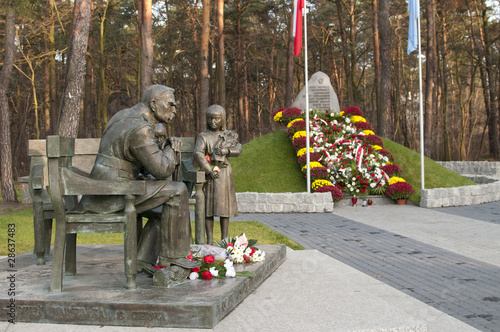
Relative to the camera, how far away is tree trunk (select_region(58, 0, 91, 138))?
1252cm

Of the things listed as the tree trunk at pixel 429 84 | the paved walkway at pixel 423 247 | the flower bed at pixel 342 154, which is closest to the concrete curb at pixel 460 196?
the paved walkway at pixel 423 247

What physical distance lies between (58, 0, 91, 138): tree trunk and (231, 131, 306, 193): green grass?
17.0ft

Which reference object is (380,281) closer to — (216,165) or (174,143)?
(216,165)

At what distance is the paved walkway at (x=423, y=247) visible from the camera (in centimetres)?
554

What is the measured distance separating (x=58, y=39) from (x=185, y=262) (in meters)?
31.6

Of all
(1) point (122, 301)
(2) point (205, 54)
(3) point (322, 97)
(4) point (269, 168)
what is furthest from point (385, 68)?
(1) point (122, 301)

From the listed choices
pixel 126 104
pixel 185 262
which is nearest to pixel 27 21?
pixel 126 104

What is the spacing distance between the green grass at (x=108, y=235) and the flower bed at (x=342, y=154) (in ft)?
14.3

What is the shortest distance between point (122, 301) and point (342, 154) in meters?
12.9

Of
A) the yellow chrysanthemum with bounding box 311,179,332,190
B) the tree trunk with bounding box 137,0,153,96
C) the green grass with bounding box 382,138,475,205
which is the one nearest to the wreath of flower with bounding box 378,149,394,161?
the green grass with bounding box 382,138,475,205

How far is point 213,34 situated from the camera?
28562 mm

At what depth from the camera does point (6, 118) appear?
594 inches

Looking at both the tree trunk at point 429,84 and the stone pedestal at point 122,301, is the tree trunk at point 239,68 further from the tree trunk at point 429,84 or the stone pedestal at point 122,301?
the stone pedestal at point 122,301

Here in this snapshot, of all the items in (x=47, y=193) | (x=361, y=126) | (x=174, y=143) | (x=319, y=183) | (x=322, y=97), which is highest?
(x=322, y=97)
